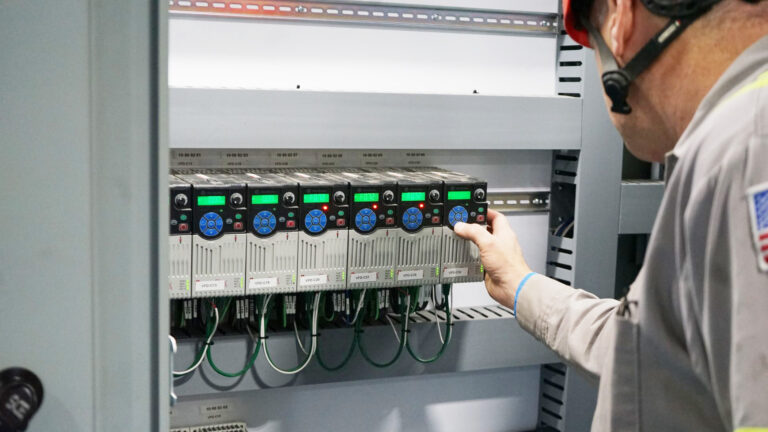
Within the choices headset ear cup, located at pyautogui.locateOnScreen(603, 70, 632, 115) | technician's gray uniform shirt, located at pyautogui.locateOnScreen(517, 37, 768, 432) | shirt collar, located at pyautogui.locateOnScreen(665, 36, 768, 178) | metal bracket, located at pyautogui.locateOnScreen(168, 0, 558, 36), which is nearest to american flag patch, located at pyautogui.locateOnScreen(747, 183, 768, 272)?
technician's gray uniform shirt, located at pyautogui.locateOnScreen(517, 37, 768, 432)

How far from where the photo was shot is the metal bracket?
1.94m

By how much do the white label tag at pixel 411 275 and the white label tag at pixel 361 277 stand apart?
0.20 feet

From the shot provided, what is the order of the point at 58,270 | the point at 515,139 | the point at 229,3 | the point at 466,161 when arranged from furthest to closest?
the point at 466,161, the point at 515,139, the point at 229,3, the point at 58,270

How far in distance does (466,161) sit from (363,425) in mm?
762

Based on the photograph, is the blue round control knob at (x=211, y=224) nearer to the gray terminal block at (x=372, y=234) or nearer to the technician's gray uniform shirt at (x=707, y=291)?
the gray terminal block at (x=372, y=234)

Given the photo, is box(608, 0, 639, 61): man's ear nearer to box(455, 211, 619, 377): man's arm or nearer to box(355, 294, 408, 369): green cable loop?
box(455, 211, 619, 377): man's arm

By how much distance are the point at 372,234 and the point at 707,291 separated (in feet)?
3.46

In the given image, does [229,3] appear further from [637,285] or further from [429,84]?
[637,285]

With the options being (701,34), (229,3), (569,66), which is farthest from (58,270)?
(569,66)

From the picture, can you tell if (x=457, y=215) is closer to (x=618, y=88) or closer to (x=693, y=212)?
(x=618, y=88)

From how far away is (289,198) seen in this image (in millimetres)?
1778

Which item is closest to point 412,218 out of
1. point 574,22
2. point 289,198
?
point 289,198

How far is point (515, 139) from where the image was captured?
207 centimetres

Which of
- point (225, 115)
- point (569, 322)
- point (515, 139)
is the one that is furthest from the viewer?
point (515, 139)
